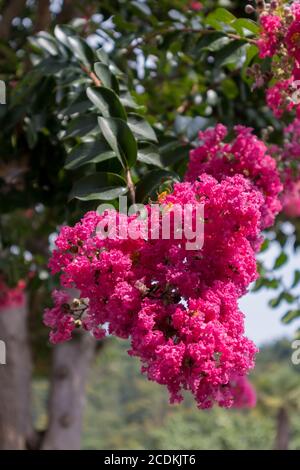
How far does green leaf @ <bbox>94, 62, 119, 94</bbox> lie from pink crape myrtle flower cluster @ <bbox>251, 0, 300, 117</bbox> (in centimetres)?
32

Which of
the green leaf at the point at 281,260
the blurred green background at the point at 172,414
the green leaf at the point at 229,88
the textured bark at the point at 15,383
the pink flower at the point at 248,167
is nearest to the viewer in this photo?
the pink flower at the point at 248,167

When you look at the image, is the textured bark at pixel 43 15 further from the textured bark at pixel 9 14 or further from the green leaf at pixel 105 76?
the green leaf at pixel 105 76

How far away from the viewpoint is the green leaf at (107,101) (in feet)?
4.32

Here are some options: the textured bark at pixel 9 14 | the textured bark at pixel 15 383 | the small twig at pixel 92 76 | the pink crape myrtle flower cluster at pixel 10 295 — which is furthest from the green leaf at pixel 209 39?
the textured bark at pixel 15 383

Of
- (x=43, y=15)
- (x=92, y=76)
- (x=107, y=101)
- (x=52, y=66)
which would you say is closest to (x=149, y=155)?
(x=107, y=101)

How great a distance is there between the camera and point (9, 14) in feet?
8.41

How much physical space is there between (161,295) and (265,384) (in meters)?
16.6

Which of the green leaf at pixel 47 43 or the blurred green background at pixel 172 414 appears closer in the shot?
the green leaf at pixel 47 43

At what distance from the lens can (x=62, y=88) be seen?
171 cm

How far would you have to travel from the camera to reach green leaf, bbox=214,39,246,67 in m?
1.56

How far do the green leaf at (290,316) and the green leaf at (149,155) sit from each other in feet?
4.14
